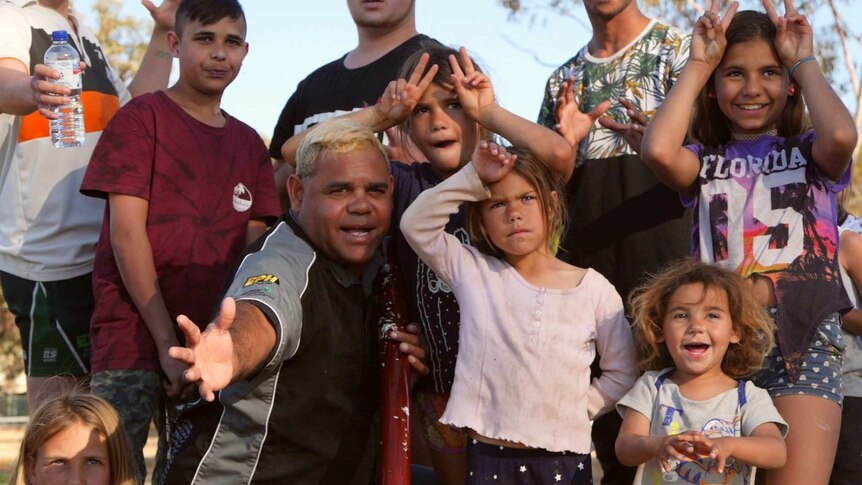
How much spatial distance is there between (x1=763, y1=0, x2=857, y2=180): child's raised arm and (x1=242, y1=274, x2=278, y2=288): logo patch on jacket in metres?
2.05

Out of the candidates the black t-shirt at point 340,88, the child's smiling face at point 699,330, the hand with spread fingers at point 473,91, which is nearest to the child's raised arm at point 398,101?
the hand with spread fingers at point 473,91

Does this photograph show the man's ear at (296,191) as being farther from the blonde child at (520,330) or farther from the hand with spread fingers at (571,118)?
the hand with spread fingers at (571,118)

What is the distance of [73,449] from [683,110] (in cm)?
262

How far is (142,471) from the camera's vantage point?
4.47 metres

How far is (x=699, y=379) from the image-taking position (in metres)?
3.90

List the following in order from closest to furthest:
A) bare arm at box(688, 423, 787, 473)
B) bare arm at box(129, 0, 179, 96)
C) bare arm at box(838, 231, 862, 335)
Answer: bare arm at box(688, 423, 787, 473), bare arm at box(838, 231, 862, 335), bare arm at box(129, 0, 179, 96)

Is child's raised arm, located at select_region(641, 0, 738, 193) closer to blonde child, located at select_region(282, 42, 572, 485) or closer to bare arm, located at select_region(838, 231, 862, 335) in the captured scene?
blonde child, located at select_region(282, 42, 572, 485)

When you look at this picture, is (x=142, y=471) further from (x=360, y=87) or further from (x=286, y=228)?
(x=360, y=87)

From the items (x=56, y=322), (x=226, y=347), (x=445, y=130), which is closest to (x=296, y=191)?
(x=445, y=130)

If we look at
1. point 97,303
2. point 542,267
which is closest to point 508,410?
point 542,267

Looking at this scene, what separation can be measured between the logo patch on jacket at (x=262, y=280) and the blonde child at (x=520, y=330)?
55 cm

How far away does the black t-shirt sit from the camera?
520 cm

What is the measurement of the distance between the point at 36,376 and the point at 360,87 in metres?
1.99

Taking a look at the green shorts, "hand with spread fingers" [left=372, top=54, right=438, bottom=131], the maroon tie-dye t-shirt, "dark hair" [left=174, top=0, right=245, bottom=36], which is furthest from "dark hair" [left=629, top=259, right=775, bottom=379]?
the green shorts
